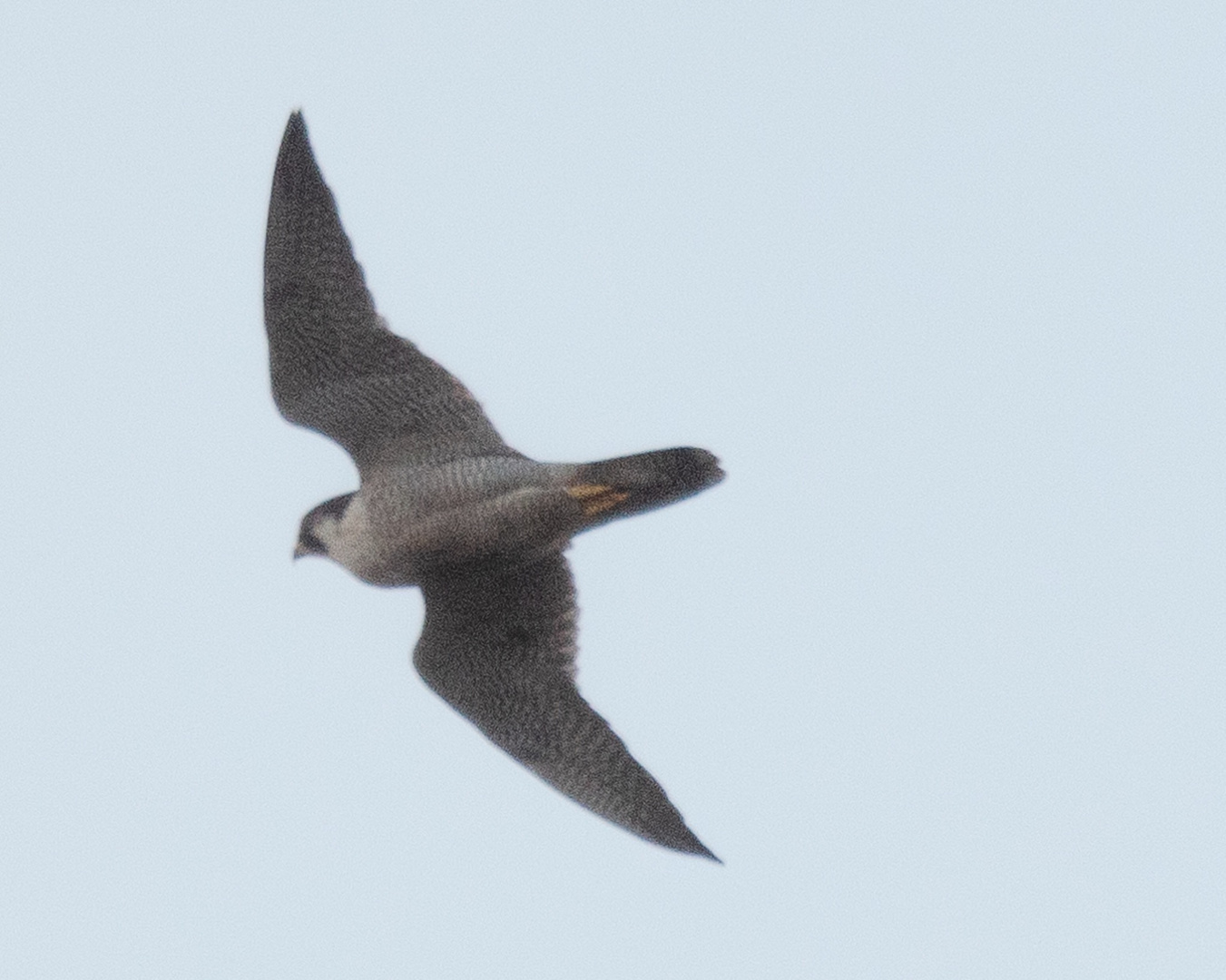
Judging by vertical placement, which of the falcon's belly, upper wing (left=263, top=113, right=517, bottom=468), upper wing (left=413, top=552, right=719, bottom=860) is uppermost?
upper wing (left=263, top=113, right=517, bottom=468)

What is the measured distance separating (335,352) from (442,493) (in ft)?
2.85

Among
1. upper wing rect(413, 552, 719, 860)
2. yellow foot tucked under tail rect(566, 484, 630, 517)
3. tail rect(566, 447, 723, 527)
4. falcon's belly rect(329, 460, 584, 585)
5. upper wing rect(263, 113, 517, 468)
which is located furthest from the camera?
upper wing rect(263, 113, 517, 468)

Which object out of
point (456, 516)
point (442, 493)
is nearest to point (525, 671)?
point (456, 516)

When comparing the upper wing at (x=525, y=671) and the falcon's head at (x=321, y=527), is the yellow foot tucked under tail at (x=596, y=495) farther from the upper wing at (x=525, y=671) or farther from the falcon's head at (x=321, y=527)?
the falcon's head at (x=321, y=527)

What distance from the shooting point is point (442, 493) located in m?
9.68

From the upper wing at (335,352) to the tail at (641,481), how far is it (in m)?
0.61

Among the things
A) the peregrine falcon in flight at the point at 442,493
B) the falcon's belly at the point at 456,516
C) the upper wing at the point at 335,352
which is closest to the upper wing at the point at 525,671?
the peregrine falcon in flight at the point at 442,493

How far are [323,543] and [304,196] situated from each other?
1.51 meters

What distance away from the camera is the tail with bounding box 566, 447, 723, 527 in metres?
9.20

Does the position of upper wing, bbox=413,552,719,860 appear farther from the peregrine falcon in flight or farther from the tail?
the tail

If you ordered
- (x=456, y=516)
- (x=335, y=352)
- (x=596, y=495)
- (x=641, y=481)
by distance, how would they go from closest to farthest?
(x=641, y=481), (x=596, y=495), (x=456, y=516), (x=335, y=352)

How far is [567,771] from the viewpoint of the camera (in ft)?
29.6

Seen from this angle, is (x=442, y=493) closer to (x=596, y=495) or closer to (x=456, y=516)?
(x=456, y=516)

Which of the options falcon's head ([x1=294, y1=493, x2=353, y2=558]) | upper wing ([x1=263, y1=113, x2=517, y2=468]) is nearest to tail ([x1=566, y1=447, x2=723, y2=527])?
upper wing ([x1=263, y1=113, x2=517, y2=468])
